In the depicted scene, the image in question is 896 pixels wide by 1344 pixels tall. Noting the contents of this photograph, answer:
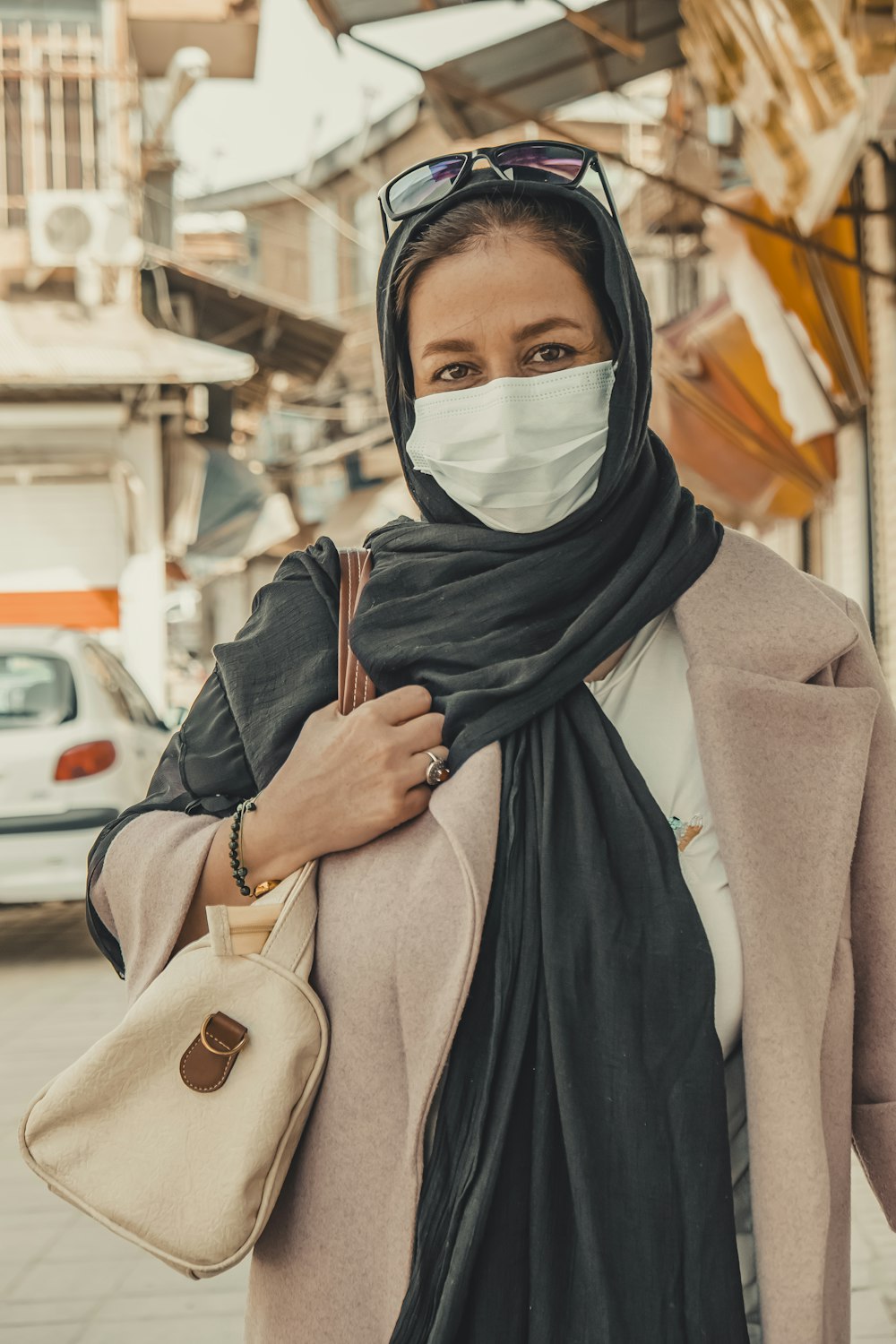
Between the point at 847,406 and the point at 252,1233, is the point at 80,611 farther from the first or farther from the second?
the point at 252,1233

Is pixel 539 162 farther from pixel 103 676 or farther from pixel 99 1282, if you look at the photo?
pixel 103 676

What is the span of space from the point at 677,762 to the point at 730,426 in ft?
27.3

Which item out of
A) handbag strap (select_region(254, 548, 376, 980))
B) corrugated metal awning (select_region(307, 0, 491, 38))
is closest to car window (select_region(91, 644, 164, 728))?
corrugated metal awning (select_region(307, 0, 491, 38))

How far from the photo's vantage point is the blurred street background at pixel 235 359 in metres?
5.62

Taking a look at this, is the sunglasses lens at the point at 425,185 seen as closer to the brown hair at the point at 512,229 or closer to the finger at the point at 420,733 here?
the brown hair at the point at 512,229

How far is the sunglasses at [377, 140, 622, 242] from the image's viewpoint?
1.65 meters

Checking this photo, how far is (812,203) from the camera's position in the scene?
6305 millimetres

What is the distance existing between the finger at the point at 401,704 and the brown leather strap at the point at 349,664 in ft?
0.15

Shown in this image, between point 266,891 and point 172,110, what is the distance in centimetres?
1563

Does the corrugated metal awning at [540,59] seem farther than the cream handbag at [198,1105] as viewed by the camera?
Yes

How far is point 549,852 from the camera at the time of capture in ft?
4.77

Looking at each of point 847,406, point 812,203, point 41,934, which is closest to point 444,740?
point 812,203

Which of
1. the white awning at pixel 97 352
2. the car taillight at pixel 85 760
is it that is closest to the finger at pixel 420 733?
the car taillight at pixel 85 760

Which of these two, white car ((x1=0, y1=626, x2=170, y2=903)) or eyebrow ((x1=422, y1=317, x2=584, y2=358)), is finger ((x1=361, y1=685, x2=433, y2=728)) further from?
white car ((x1=0, y1=626, x2=170, y2=903))
